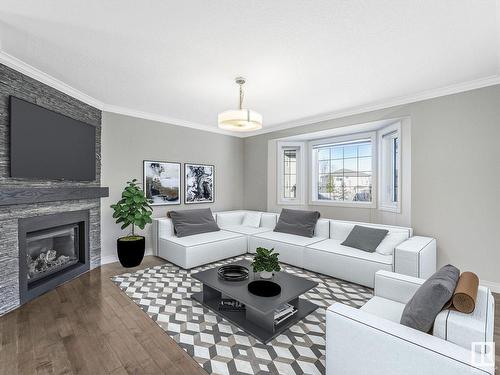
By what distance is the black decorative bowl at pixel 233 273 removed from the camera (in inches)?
98.3

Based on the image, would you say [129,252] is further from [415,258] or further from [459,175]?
[459,175]

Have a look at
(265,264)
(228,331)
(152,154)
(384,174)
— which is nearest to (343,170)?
(384,174)

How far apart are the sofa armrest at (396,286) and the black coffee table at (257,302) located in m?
0.60

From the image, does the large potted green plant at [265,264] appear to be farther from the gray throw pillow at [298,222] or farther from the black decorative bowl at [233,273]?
the gray throw pillow at [298,222]

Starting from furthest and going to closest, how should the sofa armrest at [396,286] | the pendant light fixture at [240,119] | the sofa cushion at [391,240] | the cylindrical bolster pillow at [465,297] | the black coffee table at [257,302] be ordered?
the sofa cushion at [391,240]
the pendant light fixture at [240,119]
the black coffee table at [257,302]
the sofa armrest at [396,286]
the cylindrical bolster pillow at [465,297]

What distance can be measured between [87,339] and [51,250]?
5.90 ft

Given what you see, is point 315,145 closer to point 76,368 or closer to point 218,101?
point 218,101

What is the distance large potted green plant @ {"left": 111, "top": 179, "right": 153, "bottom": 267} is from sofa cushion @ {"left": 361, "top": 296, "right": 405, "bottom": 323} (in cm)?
320

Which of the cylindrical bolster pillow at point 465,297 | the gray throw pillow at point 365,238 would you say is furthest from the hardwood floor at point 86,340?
the gray throw pillow at point 365,238

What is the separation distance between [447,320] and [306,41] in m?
2.21

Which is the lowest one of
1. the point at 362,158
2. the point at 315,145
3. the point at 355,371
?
the point at 355,371

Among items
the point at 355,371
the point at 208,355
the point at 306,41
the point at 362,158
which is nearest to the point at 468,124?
the point at 362,158

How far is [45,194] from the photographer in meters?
2.85

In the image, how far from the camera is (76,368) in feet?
5.66
